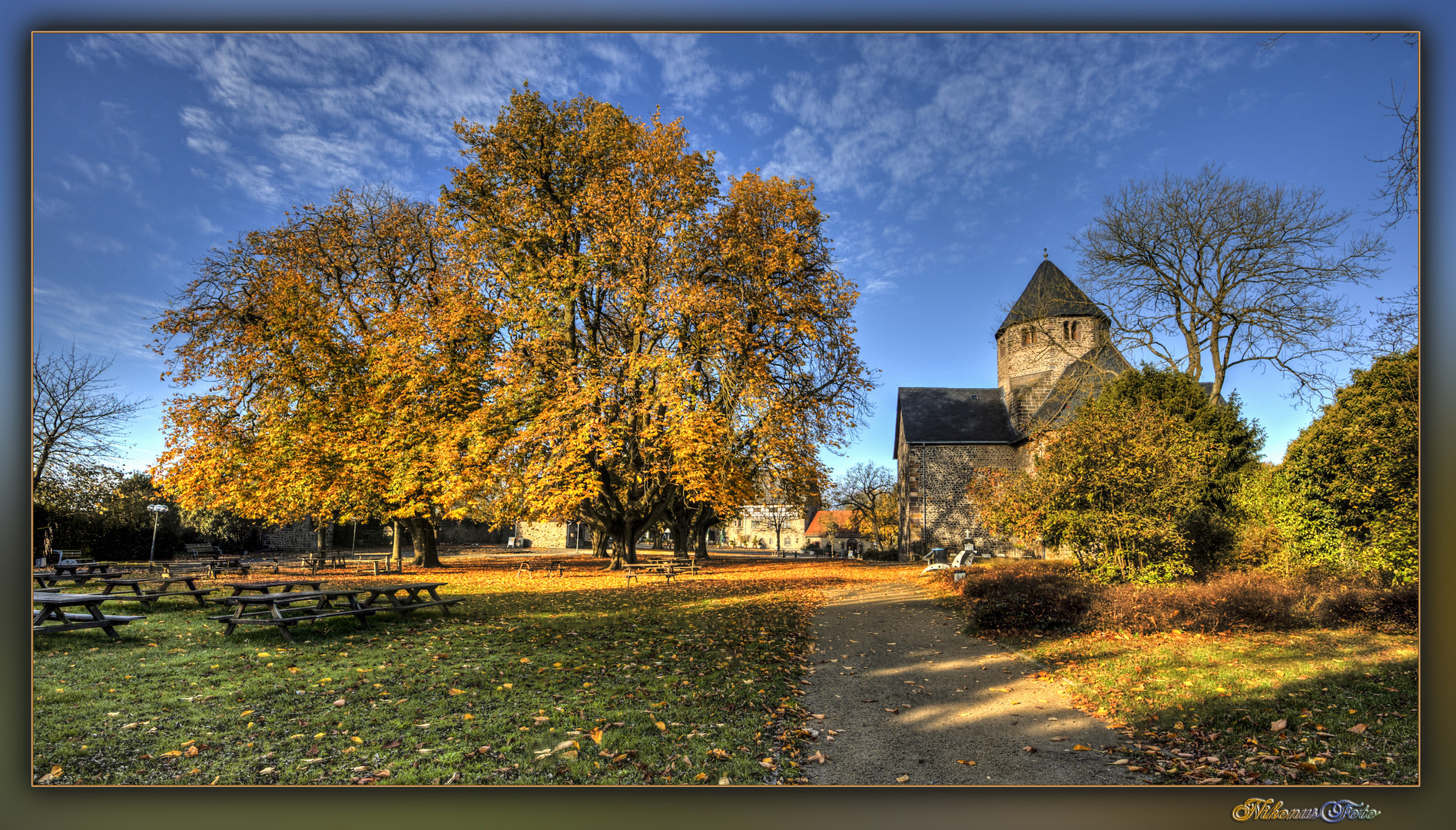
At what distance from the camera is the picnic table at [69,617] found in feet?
21.2

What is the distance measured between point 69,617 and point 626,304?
1051 centimetres

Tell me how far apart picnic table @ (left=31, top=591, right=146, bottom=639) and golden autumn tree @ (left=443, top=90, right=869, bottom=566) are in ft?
21.6

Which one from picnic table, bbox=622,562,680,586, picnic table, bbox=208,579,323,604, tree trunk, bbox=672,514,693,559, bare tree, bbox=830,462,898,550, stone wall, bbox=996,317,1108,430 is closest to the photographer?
picnic table, bbox=208,579,323,604

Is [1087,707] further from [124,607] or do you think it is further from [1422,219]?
[124,607]

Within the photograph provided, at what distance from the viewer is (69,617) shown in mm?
7242

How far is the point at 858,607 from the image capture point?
39.9 feet

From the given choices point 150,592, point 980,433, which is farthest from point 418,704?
point 980,433

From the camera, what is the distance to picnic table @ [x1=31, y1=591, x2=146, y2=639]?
21.2 ft

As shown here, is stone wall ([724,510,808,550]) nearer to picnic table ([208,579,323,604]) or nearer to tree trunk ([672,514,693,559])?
tree trunk ([672,514,693,559])

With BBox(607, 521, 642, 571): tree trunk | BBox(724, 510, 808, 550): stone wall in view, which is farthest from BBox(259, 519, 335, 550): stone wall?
BBox(724, 510, 808, 550): stone wall

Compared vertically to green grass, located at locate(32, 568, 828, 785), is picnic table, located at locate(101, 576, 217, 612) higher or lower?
lower

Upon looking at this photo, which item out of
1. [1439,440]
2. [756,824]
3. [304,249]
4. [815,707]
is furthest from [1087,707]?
[304,249]

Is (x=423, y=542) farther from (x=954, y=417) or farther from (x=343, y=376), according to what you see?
(x=954, y=417)

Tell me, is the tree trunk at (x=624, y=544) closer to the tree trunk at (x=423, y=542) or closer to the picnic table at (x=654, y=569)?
the picnic table at (x=654, y=569)
